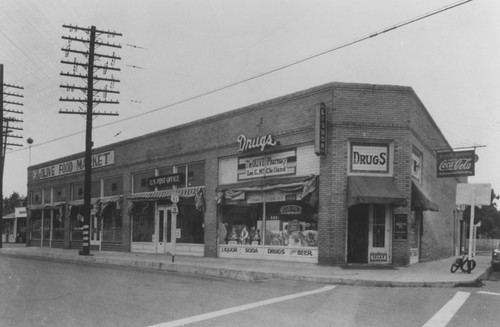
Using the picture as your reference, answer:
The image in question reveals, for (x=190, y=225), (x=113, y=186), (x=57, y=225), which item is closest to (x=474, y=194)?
(x=190, y=225)

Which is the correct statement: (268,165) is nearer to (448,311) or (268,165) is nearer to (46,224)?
(448,311)

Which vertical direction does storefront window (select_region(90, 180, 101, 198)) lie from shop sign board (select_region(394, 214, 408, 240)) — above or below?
above

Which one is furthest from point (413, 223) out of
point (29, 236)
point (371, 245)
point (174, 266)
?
point (29, 236)

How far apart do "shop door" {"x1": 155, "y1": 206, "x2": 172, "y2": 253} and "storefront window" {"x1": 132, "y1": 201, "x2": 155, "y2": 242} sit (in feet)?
1.78

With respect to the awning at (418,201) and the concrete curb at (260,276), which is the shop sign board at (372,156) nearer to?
the awning at (418,201)

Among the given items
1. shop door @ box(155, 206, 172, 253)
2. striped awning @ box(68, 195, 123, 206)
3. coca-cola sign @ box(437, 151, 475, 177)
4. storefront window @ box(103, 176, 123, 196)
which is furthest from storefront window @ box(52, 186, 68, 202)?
coca-cola sign @ box(437, 151, 475, 177)

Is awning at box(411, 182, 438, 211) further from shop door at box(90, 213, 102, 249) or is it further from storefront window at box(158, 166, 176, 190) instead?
shop door at box(90, 213, 102, 249)

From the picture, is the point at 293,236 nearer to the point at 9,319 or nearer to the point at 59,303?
the point at 59,303

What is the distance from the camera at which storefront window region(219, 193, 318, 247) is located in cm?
1834

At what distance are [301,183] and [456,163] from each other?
6757 millimetres

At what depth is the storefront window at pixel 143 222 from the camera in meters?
26.4

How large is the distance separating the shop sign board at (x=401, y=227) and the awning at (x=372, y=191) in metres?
0.85

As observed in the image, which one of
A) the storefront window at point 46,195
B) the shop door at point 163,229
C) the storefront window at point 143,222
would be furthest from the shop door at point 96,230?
the storefront window at point 46,195

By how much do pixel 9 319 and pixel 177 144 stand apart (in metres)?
17.0
